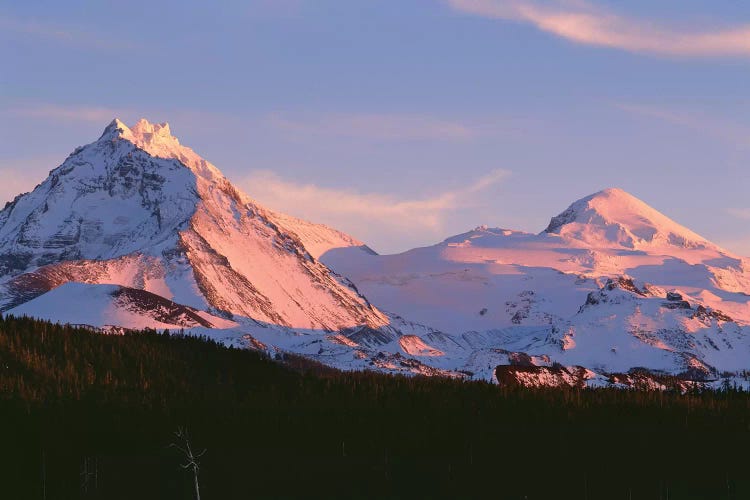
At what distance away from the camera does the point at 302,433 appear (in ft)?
303

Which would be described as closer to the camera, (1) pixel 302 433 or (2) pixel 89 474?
(2) pixel 89 474

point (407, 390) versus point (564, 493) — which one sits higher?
point (407, 390)

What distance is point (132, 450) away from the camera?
85.4 metres

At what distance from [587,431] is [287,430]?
21.1 meters

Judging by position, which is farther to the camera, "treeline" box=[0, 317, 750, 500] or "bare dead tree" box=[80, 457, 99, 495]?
"treeline" box=[0, 317, 750, 500]

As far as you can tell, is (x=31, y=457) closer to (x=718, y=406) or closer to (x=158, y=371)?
(x=158, y=371)

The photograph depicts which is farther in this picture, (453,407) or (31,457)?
(453,407)

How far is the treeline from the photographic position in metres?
83.3

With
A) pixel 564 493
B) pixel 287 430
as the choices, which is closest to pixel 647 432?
pixel 564 493

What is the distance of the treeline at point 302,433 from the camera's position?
8331 centimetres

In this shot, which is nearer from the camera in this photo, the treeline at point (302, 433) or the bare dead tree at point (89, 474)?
the bare dead tree at point (89, 474)

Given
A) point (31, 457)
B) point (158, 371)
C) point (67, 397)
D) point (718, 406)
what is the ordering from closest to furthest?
point (31, 457) < point (67, 397) < point (158, 371) < point (718, 406)

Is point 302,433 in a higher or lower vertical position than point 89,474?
higher

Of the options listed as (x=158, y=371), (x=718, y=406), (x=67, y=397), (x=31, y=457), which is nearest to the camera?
(x=31, y=457)
